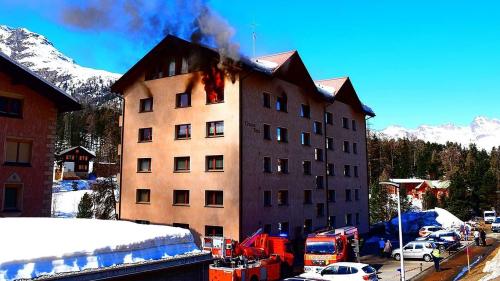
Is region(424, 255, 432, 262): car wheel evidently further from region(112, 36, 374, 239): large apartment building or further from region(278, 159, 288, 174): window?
region(278, 159, 288, 174): window

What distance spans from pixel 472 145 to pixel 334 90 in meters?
116

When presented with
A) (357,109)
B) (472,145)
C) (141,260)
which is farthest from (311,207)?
(472,145)

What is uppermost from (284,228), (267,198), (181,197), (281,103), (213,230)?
(281,103)

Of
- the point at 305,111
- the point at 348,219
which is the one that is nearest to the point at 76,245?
the point at 305,111

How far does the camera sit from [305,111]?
4350 centimetres

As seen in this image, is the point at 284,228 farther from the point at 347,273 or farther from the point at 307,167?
the point at 347,273

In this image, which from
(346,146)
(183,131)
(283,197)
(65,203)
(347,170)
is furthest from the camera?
(65,203)

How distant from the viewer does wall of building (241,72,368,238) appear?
35.0 m

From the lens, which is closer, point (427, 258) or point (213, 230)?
point (213, 230)

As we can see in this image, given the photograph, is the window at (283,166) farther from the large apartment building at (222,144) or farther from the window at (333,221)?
the window at (333,221)

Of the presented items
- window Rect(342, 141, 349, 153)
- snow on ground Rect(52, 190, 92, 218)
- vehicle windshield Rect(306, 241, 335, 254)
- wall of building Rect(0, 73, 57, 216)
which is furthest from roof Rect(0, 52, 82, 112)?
snow on ground Rect(52, 190, 92, 218)

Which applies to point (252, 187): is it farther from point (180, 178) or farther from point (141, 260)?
point (141, 260)

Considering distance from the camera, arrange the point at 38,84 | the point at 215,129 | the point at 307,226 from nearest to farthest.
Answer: the point at 38,84
the point at 215,129
the point at 307,226

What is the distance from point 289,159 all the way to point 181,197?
10.4 m
